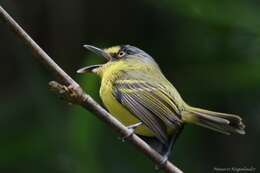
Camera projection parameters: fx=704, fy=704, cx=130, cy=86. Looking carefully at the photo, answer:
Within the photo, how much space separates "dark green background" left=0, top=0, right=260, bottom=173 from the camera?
546 cm

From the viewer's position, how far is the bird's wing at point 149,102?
12.7 feet

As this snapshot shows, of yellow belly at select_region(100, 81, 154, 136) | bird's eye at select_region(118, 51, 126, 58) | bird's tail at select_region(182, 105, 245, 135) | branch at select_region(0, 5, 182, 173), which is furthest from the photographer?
bird's eye at select_region(118, 51, 126, 58)

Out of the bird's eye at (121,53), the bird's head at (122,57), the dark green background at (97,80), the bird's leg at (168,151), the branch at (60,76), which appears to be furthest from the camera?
the dark green background at (97,80)

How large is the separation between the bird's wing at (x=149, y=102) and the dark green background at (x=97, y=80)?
722 mm

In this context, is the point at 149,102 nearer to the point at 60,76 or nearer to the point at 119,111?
the point at 119,111

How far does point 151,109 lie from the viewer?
4.00 metres

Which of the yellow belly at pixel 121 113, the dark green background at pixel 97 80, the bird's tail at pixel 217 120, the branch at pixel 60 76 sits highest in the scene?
the branch at pixel 60 76

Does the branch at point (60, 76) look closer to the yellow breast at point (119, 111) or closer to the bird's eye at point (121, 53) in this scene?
the yellow breast at point (119, 111)

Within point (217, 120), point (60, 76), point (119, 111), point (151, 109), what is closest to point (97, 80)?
point (119, 111)

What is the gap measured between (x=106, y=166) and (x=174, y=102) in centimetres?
147

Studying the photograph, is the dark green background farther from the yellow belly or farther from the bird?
the yellow belly

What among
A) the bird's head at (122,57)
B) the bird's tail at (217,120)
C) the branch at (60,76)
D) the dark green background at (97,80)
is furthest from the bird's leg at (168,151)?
the dark green background at (97,80)

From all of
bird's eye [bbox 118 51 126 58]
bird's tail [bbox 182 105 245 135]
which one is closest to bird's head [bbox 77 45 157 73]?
bird's eye [bbox 118 51 126 58]

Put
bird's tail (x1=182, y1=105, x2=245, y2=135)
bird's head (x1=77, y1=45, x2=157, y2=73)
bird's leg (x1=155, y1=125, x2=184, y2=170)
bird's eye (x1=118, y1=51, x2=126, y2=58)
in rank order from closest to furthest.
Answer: bird's leg (x1=155, y1=125, x2=184, y2=170)
bird's tail (x1=182, y1=105, x2=245, y2=135)
bird's head (x1=77, y1=45, x2=157, y2=73)
bird's eye (x1=118, y1=51, x2=126, y2=58)
